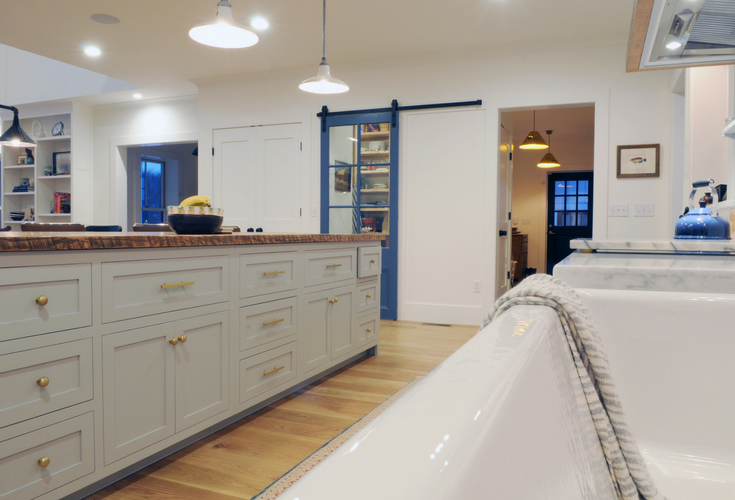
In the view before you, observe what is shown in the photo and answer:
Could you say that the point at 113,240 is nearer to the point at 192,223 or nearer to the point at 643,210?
the point at 192,223

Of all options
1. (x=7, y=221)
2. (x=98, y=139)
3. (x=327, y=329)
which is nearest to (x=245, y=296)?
(x=327, y=329)

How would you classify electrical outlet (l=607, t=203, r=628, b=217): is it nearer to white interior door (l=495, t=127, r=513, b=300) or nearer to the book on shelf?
white interior door (l=495, t=127, r=513, b=300)

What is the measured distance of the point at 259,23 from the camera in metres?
3.90

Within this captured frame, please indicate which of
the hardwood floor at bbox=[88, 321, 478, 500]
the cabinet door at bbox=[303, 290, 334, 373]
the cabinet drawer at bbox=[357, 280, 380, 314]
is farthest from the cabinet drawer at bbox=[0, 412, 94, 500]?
the cabinet drawer at bbox=[357, 280, 380, 314]

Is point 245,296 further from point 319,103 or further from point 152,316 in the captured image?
point 319,103

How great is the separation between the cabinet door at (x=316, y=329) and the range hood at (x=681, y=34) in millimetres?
1680

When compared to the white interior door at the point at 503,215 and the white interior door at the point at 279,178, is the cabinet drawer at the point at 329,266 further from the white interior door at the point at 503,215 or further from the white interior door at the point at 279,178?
Result: the white interior door at the point at 279,178

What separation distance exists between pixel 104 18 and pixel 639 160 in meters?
4.40

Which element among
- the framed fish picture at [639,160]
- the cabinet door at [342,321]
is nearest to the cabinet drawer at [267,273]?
the cabinet door at [342,321]

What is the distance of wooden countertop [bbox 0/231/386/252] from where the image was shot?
120cm

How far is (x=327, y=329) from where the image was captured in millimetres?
2623

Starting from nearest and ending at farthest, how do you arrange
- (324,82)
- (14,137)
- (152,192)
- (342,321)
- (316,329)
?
(316,329)
(342,321)
(324,82)
(14,137)
(152,192)

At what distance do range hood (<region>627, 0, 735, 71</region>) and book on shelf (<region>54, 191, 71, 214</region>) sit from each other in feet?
22.7

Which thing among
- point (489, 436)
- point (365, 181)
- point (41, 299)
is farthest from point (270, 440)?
point (365, 181)
